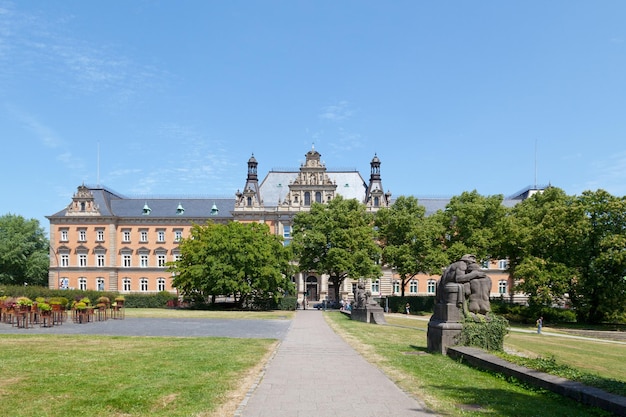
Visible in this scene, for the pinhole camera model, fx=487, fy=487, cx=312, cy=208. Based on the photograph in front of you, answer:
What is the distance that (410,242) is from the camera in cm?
5488

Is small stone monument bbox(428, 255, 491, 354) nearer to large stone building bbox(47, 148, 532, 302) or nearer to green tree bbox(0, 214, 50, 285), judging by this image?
large stone building bbox(47, 148, 532, 302)

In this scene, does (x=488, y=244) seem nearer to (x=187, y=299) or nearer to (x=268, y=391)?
(x=187, y=299)

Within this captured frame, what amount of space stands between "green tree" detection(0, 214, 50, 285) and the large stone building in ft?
11.7

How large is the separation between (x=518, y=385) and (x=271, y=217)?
6332 cm

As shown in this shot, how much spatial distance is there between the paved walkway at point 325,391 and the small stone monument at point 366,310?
18.2m

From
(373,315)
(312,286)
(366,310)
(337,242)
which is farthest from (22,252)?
(373,315)

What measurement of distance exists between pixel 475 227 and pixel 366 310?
81.2 feet

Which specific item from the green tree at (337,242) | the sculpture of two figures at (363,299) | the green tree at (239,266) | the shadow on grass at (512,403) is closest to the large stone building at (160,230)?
the green tree at (337,242)

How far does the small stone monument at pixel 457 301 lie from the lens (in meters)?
14.4

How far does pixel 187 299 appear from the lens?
176ft

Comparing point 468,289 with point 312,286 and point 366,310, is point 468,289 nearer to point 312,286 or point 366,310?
point 366,310

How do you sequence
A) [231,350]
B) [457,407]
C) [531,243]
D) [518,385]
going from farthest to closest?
1. [531,243]
2. [231,350]
3. [518,385]
4. [457,407]

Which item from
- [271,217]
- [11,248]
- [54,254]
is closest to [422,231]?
[271,217]

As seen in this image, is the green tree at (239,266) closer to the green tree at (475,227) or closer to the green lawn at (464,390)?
the green tree at (475,227)
